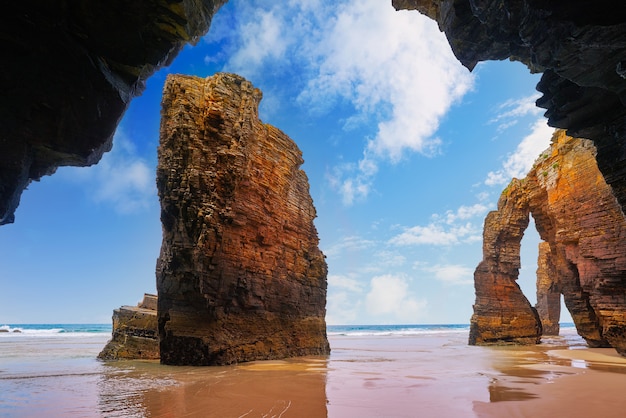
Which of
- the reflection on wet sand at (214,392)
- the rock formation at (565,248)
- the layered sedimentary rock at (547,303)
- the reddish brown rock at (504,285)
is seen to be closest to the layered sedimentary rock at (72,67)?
the reflection on wet sand at (214,392)

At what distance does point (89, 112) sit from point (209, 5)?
2293 mm

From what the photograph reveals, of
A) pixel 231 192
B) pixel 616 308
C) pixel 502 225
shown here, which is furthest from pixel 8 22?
pixel 502 225

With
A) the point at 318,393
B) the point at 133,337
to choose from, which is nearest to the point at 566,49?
the point at 318,393

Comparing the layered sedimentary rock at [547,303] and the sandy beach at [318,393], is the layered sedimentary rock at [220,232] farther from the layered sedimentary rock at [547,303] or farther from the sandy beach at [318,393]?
the layered sedimentary rock at [547,303]

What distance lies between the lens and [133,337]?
1634 centimetres

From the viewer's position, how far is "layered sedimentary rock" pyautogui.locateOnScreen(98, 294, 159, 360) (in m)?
16.0

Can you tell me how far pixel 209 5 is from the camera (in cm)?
536

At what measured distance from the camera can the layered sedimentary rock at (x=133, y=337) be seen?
629 inches

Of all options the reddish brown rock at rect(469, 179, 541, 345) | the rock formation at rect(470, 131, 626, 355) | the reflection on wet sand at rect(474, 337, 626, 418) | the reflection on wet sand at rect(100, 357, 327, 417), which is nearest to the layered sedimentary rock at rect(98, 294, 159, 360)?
the reflection on wet sand at rect(100, 357, 327, 417)

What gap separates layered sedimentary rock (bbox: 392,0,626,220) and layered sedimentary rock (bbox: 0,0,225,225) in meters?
3.78

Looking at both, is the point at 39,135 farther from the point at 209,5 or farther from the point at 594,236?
the point at 594,236

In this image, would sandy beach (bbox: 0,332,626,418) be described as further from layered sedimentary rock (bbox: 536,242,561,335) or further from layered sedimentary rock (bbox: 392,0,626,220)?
layered sedimentary rock (bbox: 536,242,561,335)

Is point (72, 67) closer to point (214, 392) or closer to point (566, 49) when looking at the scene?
point (566, 49)

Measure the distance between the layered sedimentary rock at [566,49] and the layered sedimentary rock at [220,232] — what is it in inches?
338
